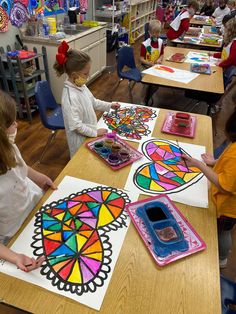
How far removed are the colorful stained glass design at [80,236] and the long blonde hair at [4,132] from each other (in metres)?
0.27

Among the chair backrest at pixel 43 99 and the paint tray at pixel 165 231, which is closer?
the paint tray at pixel 165 231

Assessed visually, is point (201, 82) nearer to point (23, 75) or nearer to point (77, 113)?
point (77, 113)

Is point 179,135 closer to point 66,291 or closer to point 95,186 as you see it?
point 95,186

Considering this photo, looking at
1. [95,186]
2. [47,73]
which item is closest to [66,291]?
[95,186]

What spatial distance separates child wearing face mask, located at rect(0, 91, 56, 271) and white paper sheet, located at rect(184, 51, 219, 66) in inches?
101

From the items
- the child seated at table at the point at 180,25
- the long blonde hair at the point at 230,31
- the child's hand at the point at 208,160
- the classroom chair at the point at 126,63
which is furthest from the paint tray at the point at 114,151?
the child seated at table at the point at 180,25

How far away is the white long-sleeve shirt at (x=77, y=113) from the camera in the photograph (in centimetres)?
151

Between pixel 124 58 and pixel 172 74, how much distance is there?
3.07ft

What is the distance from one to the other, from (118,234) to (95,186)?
280 mm

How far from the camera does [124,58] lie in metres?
3.21

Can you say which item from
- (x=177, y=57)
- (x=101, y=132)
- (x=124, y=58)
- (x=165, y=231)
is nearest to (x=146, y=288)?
(x=165, y=231)

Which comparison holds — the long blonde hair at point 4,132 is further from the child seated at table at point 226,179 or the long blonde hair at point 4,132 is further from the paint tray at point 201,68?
the paint tray at point 201,68

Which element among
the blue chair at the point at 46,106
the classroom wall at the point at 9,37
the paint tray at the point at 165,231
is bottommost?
the blue chair at the point at 46,106

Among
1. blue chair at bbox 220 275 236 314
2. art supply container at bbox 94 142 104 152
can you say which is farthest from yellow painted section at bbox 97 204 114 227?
blue chair at bbox 220 275 236 314
